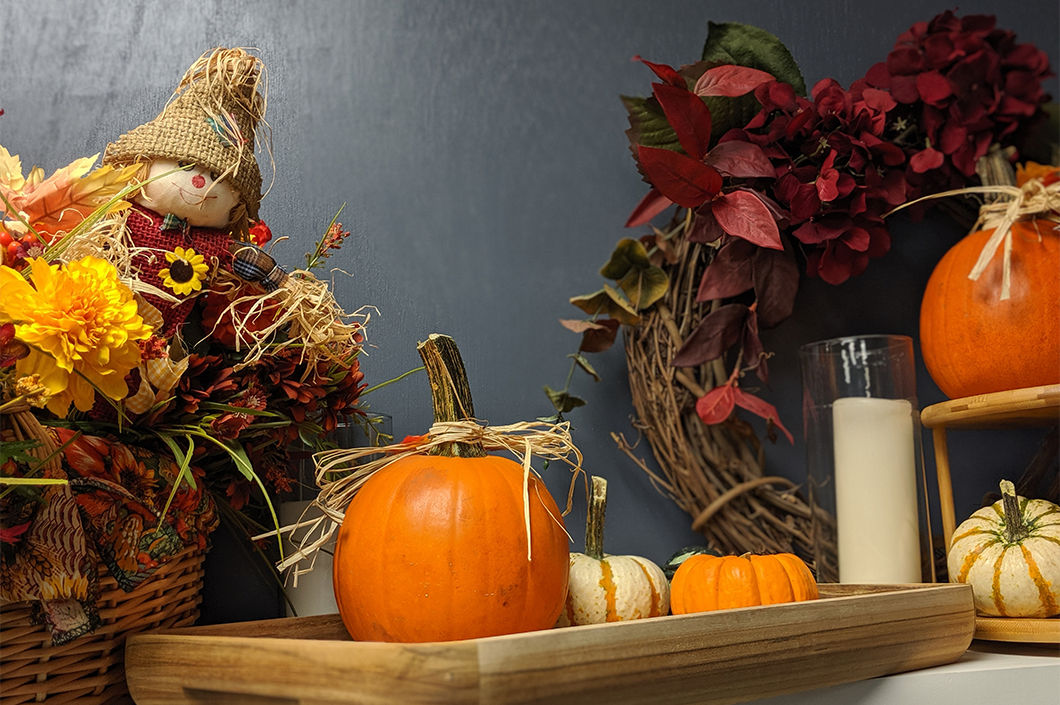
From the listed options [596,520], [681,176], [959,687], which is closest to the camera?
[959,687]

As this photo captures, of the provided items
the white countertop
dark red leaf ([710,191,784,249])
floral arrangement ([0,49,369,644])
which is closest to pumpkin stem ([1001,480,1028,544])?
the white countertop

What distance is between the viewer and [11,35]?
0.88m

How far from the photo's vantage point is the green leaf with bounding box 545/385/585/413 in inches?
36.8

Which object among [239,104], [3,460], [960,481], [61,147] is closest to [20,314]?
[3,460]

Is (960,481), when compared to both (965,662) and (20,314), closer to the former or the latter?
(965,662)

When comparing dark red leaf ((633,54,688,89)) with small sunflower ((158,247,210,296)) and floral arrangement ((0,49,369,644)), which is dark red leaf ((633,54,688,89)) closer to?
floral arrangement ((0,49,369,644))

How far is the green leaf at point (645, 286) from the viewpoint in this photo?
3.10 ft

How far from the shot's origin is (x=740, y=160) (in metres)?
0.89

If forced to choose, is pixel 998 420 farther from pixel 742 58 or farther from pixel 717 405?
pixel 742 58

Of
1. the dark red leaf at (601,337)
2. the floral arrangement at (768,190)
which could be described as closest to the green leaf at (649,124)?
the floral arrangement at (768,190)

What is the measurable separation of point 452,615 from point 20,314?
0.32 metres

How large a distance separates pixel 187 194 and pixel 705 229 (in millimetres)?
560

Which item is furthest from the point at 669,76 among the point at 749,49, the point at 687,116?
the point at 749,49

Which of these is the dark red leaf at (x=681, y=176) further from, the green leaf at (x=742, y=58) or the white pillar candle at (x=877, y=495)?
the white pillar candle at (x=877, y=495)
